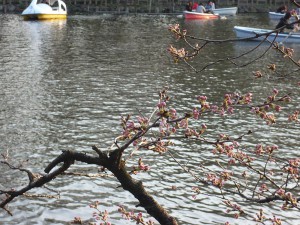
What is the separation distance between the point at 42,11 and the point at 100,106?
42.1 m

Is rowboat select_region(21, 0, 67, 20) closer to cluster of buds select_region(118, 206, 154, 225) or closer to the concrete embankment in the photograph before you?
the concrete embankment

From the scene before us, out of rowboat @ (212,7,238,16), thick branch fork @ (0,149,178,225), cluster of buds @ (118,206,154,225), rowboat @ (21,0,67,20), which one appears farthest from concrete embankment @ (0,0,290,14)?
thick branch fork @ (0,149,178,225)

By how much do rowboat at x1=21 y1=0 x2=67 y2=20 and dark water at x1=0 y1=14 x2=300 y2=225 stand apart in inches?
625

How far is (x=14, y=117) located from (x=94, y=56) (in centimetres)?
1531

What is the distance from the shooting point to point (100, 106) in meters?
20.1

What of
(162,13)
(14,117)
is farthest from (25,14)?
(14,117)

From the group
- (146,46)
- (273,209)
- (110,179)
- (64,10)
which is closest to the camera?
(273,209)

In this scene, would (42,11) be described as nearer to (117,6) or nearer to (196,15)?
(196,15)

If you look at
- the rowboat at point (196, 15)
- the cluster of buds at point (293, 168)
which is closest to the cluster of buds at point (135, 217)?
the cluster of buds at point (293, 168)

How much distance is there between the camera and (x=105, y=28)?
51.3 m

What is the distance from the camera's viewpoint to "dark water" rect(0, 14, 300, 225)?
11.5 metres

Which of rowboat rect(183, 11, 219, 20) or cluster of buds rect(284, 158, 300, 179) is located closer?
cluster of buds rect(284, 158, 300, 179)

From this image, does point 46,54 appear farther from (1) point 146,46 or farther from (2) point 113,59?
(1) point 146,46

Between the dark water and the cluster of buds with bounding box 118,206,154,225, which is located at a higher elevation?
the cluster of buds with bounding box 118,206,154,225
